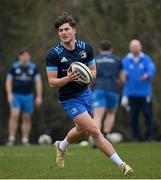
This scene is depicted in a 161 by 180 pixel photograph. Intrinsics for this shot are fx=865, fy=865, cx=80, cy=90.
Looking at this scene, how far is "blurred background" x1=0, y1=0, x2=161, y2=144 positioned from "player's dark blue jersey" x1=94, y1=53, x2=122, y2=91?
40.1ft

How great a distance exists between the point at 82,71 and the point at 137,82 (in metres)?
8.20

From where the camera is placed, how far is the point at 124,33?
31.8 m

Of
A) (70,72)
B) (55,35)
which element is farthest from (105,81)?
(55,35)

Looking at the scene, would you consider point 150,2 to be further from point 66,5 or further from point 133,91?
point 133,91

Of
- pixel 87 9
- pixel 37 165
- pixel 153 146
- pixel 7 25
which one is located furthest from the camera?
pixel 87 9

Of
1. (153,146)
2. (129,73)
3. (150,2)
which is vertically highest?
(150,2)

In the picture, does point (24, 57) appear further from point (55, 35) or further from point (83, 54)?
point (55, 35)

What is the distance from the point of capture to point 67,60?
1146 centimetres

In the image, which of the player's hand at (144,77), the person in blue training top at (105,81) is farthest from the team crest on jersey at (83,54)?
the player's hand at (144,77)

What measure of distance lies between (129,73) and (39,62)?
12.3 metres

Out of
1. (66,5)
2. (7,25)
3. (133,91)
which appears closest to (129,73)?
(133,91)

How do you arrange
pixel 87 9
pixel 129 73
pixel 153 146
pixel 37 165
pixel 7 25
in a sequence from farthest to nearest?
pixel 87 9 < pixel 7 25 < pixel 129 73 < pixel 153 146 < pixel 37 165

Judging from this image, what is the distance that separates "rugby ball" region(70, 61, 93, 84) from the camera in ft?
36.4

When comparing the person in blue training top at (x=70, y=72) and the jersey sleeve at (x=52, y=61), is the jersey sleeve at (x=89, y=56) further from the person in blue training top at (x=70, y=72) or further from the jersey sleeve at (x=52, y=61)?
the jersey sleeve at (x=52, y=61)
